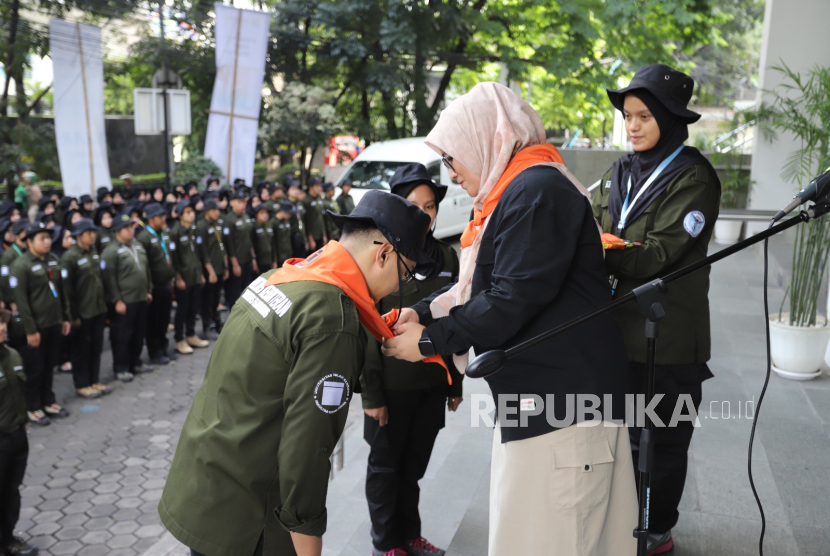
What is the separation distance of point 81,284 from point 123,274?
497mm

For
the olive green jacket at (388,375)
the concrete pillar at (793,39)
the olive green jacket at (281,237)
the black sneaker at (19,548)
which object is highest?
the concrete pillar at (793,39)

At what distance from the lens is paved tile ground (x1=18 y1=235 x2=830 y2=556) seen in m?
3.28

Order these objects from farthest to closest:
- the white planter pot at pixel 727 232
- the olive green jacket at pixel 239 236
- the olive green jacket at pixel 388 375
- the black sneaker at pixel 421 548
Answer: the white planter pot at pixel 727 232, the olive green jacket at pixel 239 236, the black sneaker at pixel 421 548, the olive green jacket at pixel 388 375

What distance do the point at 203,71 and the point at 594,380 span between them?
15.2 meters

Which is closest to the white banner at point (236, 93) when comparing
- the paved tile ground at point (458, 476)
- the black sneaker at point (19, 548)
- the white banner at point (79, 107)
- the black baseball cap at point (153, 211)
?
the white banner at point (79, 107)

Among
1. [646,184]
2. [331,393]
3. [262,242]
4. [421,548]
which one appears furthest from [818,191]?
[262,242]

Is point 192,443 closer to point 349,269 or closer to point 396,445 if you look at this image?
point 349,269

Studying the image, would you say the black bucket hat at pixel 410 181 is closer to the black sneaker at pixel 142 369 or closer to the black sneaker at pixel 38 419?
the black sneaker at pixel 38 419

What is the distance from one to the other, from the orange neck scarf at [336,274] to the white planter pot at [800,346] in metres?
4.21

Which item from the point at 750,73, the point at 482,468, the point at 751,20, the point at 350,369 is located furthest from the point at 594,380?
the point at 750,73

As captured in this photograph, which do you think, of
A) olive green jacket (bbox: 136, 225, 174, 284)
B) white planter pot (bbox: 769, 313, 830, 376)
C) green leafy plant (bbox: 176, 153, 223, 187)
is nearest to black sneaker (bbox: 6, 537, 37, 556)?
Answer: olive green jacket (bbox: 136, 225, 174, 284)

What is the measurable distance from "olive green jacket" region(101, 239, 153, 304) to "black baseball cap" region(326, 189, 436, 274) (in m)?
5.83

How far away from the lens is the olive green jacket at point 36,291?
6.05 m

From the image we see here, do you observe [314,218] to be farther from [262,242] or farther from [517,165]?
[517,165]
